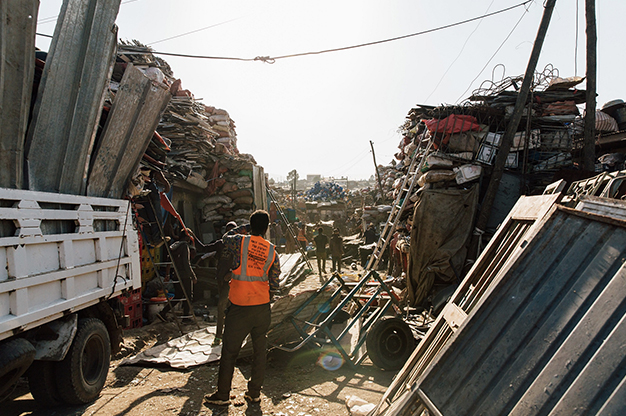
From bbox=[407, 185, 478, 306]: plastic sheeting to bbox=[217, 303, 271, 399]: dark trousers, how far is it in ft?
17.2

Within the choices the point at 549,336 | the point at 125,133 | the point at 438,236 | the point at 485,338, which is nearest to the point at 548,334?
the point at 549,336

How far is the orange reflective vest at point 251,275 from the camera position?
3.49m

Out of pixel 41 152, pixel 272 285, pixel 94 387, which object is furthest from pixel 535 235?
pixel 94 387

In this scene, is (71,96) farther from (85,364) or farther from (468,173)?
(468,173)

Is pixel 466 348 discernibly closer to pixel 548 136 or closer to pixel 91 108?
pixel 91 108

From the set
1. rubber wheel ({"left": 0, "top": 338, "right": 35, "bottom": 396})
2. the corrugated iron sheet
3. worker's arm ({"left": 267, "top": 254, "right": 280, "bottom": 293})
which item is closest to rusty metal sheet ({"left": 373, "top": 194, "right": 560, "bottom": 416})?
the corrugated iron sheet

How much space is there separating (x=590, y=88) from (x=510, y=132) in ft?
6.93

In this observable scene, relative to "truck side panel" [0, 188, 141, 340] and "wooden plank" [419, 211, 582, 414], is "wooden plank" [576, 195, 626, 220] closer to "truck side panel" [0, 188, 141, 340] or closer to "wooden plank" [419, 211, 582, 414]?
"wooden plank" [419, 211, 582, 414]

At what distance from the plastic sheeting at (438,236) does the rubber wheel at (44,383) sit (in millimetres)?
6673

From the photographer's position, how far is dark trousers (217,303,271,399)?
3.44m

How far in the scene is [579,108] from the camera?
28.9 ft

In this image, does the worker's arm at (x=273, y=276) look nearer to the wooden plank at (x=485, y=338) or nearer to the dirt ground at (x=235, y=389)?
the dirt ground at (x=235, y=389)

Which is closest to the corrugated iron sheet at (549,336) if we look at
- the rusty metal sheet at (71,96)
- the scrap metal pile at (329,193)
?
the rusty metal sheet at (71,96)

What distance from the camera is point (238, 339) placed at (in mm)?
3457
